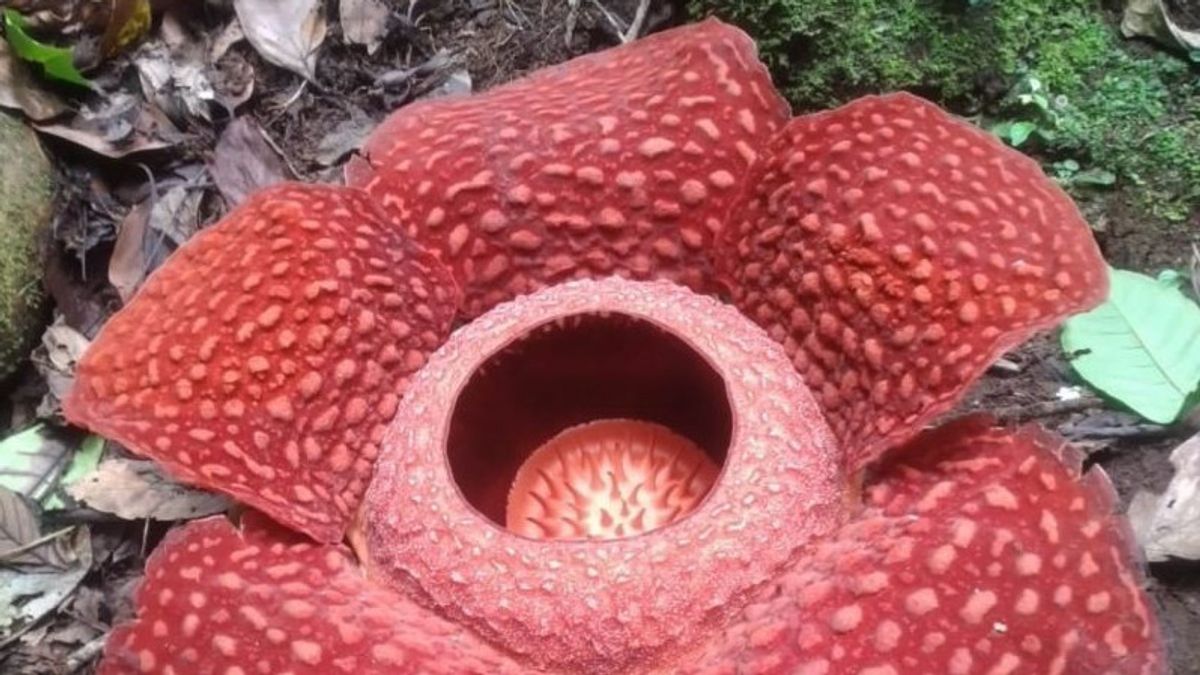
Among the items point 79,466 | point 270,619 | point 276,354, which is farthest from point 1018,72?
point 79,466

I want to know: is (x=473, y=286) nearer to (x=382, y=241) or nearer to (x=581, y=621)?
(x=382, y=241)

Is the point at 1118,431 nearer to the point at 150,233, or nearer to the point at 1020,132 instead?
the point at 1020,132

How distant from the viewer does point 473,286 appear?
2.29 m

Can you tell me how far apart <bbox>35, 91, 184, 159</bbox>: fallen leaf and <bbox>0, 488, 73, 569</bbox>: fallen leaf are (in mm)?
836

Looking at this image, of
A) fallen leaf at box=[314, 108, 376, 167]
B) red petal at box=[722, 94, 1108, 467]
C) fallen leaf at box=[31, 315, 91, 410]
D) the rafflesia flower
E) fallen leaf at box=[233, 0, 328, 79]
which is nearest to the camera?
the rafflesia flower

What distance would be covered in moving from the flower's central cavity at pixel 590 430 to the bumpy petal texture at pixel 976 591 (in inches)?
13.7

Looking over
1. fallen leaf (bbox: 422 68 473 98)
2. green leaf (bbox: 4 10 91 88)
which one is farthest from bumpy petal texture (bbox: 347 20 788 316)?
green leaf (bbox: 4 10 91 88)

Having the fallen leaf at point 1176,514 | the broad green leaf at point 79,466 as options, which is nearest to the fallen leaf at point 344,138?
the broad green leaf at point 79,466

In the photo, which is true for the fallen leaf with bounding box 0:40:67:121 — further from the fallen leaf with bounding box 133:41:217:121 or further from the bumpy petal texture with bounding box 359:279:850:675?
the bumpy petal texture with bounding box 359:279:850:675

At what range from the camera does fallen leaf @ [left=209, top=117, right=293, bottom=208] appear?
3086 mm

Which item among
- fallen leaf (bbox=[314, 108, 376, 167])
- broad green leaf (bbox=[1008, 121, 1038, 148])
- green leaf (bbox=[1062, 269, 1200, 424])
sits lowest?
green leaf (bbox=[1062, 269, 1200, 424])

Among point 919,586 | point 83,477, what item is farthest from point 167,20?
point 919,586

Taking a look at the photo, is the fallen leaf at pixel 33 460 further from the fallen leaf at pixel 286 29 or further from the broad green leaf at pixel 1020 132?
the broad green leaf at pixel 1020 132

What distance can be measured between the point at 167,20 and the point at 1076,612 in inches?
100
